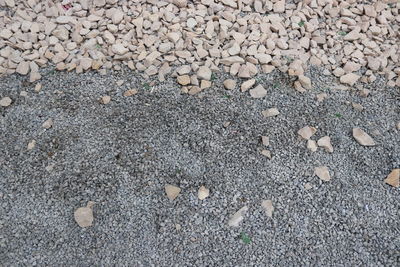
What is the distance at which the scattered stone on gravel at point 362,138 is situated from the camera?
8.36 ft

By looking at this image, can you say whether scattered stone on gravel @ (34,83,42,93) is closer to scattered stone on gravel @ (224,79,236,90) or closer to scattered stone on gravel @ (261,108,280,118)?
scattered stone on gravel @ (224,79,236,90)

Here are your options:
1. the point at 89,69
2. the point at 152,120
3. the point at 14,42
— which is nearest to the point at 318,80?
the point at 152,120

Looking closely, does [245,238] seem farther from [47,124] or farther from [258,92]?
[47,124]

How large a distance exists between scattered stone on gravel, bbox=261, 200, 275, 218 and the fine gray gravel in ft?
0.07

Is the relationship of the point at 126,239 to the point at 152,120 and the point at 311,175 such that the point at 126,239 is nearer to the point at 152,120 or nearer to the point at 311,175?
the point at 152,120

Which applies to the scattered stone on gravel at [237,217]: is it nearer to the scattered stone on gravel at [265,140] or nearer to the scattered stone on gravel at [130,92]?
the scattered stone on gravel at [265,140]

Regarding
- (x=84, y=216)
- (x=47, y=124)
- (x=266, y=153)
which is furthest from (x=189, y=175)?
(x=47, y=124)

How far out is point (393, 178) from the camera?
7.93ft

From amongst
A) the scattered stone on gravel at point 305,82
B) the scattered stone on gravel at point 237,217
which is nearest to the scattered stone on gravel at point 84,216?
the scattered stone on gravel at point 237,217

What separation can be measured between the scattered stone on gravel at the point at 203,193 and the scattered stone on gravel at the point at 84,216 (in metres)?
0.54

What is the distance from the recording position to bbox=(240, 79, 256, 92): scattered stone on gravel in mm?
2766

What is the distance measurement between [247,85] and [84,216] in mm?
1198

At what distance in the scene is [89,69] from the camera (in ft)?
9.49

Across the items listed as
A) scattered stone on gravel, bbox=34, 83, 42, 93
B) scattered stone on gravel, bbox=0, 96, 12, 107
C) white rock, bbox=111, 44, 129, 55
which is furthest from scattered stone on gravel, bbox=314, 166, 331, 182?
scattered stone on gravel, bbox=0, 96, 12, 107
